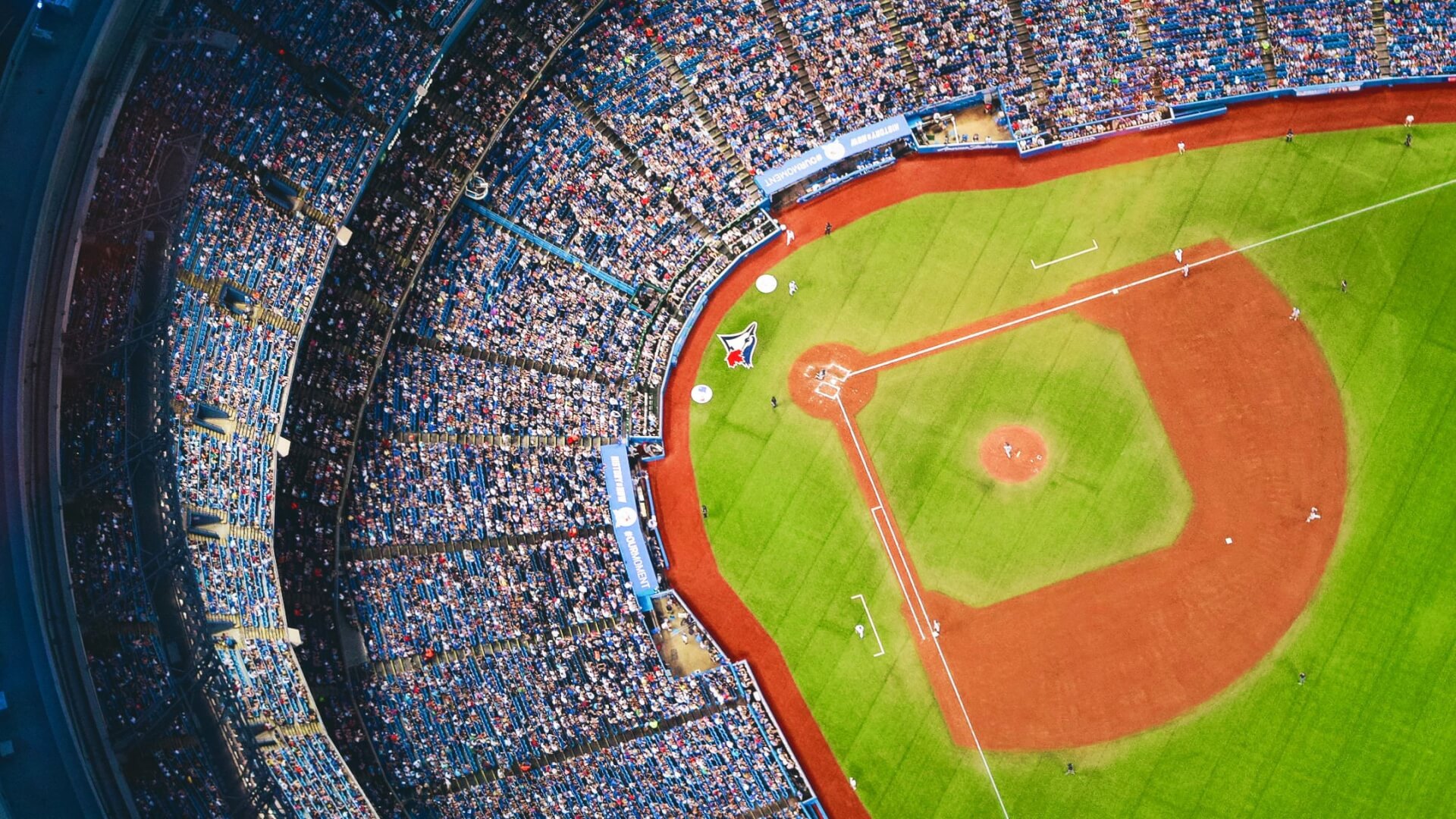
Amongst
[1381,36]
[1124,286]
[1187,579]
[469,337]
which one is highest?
[1381,36]

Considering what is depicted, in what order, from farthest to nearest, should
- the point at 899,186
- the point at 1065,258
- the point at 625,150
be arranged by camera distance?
the point at 899,186
the point at 1065,258
the point at 625,150

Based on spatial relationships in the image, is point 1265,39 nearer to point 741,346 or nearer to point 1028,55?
point 1028,55

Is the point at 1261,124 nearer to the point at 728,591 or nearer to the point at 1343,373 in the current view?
the point at 1343,373

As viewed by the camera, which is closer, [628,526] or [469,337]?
[628,526]

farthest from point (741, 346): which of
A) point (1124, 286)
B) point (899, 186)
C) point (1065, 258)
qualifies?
point (1124, 286)

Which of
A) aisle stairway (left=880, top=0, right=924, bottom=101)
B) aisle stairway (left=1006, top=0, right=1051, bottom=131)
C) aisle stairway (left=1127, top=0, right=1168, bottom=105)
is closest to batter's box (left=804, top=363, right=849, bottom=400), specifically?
aisle stairway (left=880, top=0, right=924, bottom=101)

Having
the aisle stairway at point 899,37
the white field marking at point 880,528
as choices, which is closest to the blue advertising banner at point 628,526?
the white field marking at point 880,528

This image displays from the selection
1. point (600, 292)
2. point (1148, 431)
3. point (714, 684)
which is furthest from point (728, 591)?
point (1148, 431)
